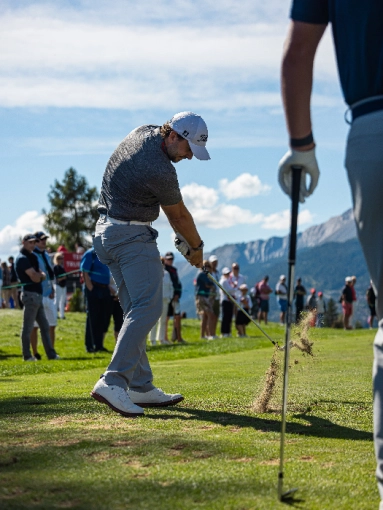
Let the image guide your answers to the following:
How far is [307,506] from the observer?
344cm

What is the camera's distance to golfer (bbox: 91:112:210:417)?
6.25 metres

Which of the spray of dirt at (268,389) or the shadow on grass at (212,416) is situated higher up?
the spray of dirt at (268,389)

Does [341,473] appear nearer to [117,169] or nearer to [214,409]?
[214,409]

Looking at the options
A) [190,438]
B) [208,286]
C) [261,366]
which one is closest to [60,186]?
[208,286]

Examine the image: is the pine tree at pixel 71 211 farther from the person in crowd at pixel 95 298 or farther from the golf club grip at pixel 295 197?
the golf club grip at pixel 295 197

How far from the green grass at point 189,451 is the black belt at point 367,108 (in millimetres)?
1623

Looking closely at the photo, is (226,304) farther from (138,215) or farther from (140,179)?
(140,179)

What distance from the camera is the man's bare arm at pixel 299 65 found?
343 cm

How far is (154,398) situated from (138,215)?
4.98ft

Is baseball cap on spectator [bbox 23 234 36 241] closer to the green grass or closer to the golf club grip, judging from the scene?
the green grass

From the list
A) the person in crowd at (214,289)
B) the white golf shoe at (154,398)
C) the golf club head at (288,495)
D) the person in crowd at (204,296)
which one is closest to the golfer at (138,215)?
the white golf shoe at (154,398)

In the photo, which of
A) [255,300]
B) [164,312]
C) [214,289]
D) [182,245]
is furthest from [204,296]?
[182,245]

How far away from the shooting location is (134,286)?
254 inches

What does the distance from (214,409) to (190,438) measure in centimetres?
159
